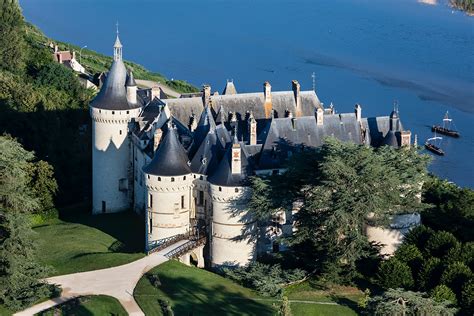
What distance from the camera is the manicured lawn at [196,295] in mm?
36125

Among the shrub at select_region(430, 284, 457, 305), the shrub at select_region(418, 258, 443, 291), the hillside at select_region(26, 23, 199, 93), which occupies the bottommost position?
the shrub at select_region(430, 284, 457, 305)

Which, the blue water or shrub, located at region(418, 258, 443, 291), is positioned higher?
the blue water

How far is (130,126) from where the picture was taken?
4972 centimetres

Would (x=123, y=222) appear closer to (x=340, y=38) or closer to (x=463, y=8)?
(x=340, y=38)

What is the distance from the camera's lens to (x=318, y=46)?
10744 centimetres

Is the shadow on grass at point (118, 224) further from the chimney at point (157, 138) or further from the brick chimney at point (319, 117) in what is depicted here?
the brick chimney at point (319, 117)

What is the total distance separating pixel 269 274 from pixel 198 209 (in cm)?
591

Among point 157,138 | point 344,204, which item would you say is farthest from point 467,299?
point 157,138

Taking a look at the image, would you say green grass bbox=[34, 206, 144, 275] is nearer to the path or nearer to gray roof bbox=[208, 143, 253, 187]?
gray roof bbox=[208, 143, 253, 187]

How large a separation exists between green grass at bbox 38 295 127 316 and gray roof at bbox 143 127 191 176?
26.7 ft

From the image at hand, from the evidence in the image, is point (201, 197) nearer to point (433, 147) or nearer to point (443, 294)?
point (443, 294)

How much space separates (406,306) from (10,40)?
48.1m

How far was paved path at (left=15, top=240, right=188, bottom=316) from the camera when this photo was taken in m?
35.7

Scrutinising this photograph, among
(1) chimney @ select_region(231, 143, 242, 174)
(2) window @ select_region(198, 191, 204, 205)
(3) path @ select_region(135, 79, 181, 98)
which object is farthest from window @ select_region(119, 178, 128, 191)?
(3) path @ select_region(135, 79, 181, 98)
